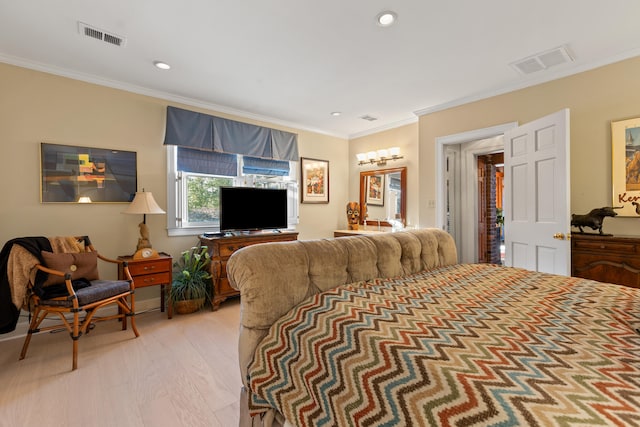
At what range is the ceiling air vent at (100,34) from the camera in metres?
2.25

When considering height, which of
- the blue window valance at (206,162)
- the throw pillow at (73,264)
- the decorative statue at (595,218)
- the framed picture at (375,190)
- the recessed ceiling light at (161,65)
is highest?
the recessed ceiling light at (161,65)

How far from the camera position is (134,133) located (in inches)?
133

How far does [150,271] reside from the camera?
10.1 ft

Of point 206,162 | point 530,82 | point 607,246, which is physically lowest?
point 607,246

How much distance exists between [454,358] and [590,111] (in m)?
3.33

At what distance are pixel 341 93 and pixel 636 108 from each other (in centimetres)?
278

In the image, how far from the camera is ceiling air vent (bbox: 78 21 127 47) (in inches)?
88.6

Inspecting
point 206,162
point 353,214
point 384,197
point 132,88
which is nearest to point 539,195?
point 384,197

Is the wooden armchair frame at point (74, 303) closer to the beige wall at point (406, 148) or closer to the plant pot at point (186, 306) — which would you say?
the plant pot at point (186, 306)

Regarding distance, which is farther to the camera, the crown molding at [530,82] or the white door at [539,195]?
the crown molding at [530,82]

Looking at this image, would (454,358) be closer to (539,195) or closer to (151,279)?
(539,195)

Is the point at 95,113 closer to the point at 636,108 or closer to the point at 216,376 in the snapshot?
the point at 216,376

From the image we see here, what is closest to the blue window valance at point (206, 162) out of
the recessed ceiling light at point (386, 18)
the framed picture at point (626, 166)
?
the recessed ceiling light at point (386, 18)

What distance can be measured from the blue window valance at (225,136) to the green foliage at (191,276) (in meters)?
1.38
